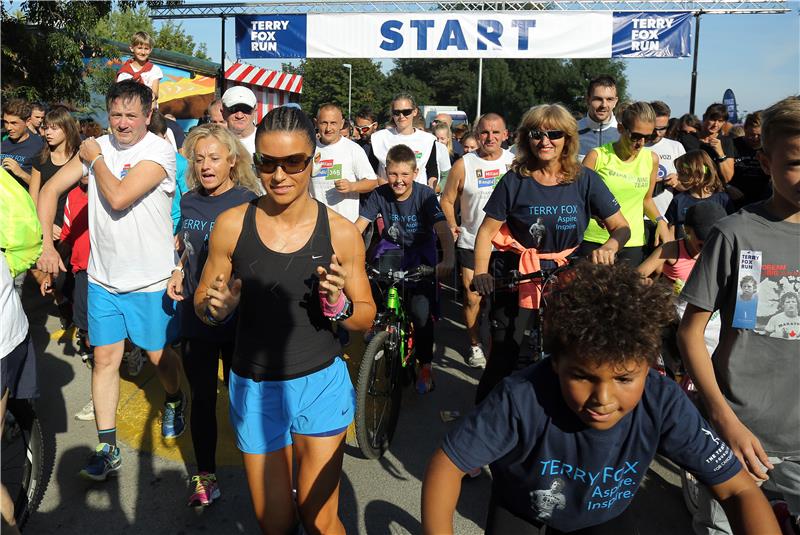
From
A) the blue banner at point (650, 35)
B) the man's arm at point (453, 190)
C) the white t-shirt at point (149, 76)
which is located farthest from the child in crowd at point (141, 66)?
the blue banner at point (650, 35)

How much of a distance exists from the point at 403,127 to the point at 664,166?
8.79 feet

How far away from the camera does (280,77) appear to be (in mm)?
17344

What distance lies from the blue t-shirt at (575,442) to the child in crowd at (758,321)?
1.41 feet

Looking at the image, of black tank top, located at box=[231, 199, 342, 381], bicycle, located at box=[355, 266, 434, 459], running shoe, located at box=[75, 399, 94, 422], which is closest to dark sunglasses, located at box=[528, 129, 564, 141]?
bicycle, located at box=[355, 266, 434, 459]

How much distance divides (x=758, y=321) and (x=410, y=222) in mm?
3044

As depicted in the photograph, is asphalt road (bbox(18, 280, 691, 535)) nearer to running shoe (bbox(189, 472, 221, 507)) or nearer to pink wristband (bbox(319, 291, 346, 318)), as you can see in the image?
running shoe (bbox(189, 472, 221, 507))

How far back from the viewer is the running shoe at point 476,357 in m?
5.90

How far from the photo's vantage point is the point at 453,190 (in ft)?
19.4

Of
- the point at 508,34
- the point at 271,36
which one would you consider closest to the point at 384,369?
the point at 508,34

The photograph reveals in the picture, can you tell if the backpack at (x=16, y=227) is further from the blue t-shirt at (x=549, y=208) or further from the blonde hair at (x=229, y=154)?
the blue t-shirt at (x=549, y=208)

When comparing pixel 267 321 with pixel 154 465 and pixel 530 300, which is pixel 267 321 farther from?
pixel 154 465

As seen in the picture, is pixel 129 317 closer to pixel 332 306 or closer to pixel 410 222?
pixel 332 306

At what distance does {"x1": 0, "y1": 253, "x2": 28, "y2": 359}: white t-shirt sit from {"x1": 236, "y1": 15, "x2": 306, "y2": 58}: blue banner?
12254 mm

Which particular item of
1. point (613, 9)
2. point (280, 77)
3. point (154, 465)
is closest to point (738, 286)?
point (154, 465)
